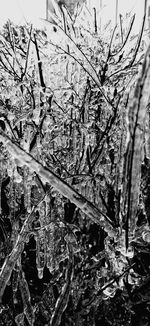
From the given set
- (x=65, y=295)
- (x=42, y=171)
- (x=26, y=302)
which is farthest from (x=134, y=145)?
(x=26, y=302)

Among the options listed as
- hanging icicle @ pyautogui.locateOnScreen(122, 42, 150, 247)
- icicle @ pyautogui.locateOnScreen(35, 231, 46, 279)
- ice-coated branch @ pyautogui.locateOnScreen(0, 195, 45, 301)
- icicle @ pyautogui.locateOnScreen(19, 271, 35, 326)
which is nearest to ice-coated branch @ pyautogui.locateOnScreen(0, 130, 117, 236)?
hanging icicle @ pyautogui.locateOnScreen(122, 42, 150, 247)

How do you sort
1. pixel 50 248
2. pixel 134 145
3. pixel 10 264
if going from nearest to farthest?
pixel 134 145, pixel 10 264, pixel 50 248

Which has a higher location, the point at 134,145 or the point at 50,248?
the point at 50,248

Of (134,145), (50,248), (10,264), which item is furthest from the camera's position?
(50,248)

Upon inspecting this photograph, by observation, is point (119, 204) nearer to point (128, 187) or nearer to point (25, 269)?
point (128, 187)

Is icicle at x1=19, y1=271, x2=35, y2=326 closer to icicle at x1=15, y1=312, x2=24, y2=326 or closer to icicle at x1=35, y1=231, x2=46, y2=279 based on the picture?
icicle at x1=15, y1=312, x2=24, y2=326

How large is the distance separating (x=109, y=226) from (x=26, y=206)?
1.81 feet

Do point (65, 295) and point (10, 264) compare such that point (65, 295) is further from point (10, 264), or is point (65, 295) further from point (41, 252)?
point (41, 252)

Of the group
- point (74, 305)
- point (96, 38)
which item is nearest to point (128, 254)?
point (74, 305)

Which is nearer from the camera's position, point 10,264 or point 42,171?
point 42,171

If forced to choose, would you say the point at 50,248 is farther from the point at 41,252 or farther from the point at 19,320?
the point at 19,320

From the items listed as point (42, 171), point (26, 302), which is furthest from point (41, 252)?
point (42, 171)

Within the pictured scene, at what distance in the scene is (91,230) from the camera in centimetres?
110

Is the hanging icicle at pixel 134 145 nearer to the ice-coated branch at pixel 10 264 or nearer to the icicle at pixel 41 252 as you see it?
the ice-coated branch at pixel 10 264
